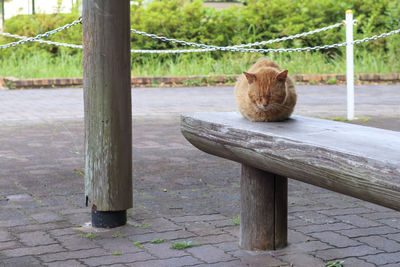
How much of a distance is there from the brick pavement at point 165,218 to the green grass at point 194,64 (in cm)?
757

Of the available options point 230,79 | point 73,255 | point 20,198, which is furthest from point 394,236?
point 230,79

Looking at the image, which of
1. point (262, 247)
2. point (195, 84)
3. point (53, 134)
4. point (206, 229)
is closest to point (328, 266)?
point (262, 247)

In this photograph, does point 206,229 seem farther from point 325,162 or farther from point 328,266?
point 325,162

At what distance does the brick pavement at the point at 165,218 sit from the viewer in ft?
11.8

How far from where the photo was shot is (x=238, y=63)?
49.7 ft

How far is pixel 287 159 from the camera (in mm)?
2900

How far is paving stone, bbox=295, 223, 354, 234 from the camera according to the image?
13.4ft

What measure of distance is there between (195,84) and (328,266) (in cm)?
1124

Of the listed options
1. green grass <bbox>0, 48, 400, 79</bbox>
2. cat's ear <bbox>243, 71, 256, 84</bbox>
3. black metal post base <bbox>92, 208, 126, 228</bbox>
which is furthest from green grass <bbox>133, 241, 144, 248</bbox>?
green grass <bbox>0, 48, 400, 79</bbox>

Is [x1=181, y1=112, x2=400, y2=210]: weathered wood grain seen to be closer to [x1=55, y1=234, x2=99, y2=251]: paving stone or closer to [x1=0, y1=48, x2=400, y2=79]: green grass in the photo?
[x1=55, y1=234, x2=99, y2=251]: paving stone

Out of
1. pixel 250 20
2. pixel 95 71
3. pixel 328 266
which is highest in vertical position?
pixel 250 20

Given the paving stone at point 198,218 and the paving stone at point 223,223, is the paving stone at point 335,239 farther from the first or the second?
the paving stone at point 198,218

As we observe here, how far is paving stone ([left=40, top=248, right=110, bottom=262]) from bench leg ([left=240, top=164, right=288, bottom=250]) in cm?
82

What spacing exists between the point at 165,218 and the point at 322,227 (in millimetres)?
1035
